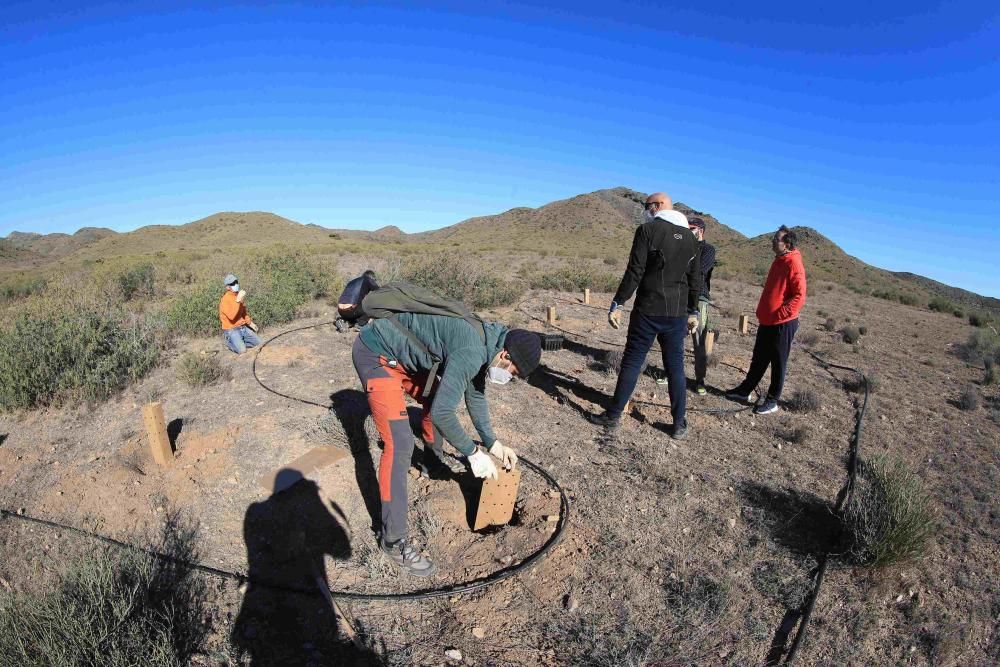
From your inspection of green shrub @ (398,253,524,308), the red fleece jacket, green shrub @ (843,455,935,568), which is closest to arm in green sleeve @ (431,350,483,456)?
green shrub @ (843,455,935,568)

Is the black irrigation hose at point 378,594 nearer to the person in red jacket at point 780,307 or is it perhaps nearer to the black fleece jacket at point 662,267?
the black fleece jacket at point 662,267

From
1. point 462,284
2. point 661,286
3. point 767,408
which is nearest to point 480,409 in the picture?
point 661,286

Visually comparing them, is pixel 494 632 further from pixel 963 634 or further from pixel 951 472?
pixel 951 472

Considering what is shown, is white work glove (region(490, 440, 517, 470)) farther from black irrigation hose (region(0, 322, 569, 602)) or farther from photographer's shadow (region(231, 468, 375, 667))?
photographer's shadow (region(231, 468, 375, 667))

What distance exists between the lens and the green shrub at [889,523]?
3141 mm

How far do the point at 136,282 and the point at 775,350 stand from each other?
15.8 m

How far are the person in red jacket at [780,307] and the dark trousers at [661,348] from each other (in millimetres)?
1249

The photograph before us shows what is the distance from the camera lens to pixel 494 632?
291 cm

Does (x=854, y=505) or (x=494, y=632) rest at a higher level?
(x=854, y=505)

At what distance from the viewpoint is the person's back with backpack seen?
300 cm

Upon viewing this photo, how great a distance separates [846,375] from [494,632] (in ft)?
23.3

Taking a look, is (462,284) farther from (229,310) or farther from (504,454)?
(504,454)

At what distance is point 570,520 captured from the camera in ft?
12.6

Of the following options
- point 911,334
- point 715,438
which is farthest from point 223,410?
point 911,334
